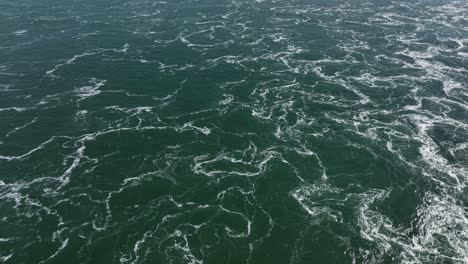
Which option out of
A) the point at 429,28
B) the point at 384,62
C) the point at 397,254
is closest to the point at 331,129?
the point at 397,254

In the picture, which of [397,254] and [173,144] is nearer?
[397,254]

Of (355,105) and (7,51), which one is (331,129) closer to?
(355,105)

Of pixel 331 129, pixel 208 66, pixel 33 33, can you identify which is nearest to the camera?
pixel 331 129

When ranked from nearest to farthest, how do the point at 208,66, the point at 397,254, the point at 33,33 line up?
the point at 397,254 < the point at 208,66 < the point at 33,33

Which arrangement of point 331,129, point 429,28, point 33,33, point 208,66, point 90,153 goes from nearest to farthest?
1. point 90,153
2. point 331,129
3. point 208,66
4. point 33,33
5. point 429,28

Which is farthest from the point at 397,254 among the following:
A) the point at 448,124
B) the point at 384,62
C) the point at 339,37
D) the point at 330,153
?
the point at 339,37

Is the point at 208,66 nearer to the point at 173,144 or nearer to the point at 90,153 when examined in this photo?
the point at 173,144

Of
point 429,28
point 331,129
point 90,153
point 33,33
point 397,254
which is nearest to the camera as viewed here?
point 397,254
